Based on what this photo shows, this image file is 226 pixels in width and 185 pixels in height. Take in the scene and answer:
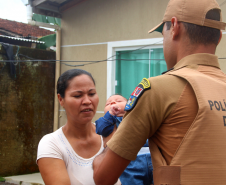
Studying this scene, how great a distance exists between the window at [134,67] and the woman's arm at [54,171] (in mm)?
3762

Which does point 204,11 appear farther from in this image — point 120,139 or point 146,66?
point 146,66

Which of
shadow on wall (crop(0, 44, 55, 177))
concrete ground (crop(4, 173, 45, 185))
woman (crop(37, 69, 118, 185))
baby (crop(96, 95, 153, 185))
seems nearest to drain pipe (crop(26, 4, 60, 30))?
shadow on wall (crop(0, 44, 55, 177))

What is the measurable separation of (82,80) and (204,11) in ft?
3.85

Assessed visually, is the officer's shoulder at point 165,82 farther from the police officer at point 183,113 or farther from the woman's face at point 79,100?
the woman's face at point 79,100

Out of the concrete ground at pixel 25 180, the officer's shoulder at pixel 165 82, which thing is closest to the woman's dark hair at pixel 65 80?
the officer's shoulder at pixel 165 82

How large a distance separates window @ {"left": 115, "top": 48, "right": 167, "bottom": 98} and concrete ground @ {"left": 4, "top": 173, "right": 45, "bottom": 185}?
289 cm

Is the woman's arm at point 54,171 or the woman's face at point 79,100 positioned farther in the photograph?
the woman's face at point 79,100

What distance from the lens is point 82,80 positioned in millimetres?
2127

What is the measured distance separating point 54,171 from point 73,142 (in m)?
0.34

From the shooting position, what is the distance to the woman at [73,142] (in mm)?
1803

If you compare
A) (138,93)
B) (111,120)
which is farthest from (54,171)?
(138,93)

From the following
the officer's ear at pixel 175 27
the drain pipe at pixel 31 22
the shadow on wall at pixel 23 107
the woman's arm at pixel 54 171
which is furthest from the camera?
the shadow on wall at pixel 23 107

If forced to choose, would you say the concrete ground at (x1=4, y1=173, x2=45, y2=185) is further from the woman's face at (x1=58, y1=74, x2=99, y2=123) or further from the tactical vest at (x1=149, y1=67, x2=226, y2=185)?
the tactical vest at (x1=149, y1=67, x2=226, y2=185)

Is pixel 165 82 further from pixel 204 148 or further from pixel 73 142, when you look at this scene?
pixel 73 142
